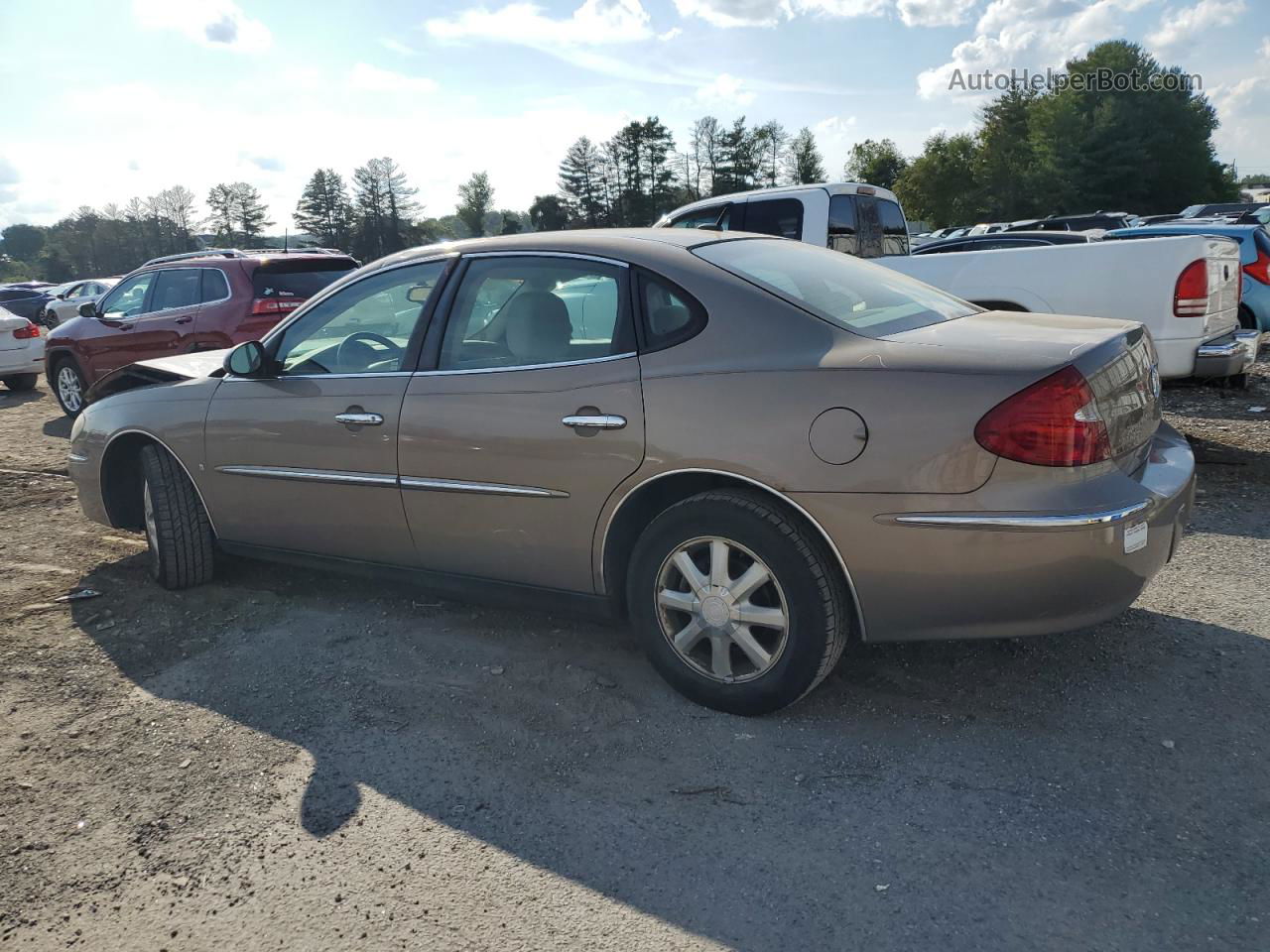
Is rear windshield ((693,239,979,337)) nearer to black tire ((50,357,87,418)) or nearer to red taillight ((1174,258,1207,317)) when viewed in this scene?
red taillight ((1174,258,1207,317))

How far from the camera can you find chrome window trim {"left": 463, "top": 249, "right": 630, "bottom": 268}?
3.46 metres

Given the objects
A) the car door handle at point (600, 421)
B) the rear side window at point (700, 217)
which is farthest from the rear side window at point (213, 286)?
the car door handle at point (600, 421)

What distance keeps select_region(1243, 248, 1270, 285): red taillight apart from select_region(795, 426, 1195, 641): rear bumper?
370 inches

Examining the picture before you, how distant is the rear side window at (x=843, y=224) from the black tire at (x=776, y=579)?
5985 millimetres

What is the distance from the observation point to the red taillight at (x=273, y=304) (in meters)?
9.07

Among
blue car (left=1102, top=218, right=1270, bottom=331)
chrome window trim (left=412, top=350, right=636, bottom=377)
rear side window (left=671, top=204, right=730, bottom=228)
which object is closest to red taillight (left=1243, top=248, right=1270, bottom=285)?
blue car (left=1102, top=218, right=1270, bottom=331)

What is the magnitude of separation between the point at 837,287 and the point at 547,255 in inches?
42.8

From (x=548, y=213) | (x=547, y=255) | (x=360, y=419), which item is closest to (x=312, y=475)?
(x=360, y=419)

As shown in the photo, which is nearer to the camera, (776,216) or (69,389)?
(776,216)

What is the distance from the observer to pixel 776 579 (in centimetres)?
301

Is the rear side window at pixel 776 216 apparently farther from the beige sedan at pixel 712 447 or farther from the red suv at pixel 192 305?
the beige sedan at pixel 712 447

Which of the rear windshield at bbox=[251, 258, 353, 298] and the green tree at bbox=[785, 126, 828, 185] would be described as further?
the green tree at bbox=[785, 126, 828, 185]

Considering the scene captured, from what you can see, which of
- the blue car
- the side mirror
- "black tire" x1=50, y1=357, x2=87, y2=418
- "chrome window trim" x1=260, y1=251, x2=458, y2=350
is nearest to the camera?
"chrome window trim" x1=260, y1=251, x2=458, y2=350

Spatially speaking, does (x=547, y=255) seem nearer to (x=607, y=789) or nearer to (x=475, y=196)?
(x=607, y=789)
